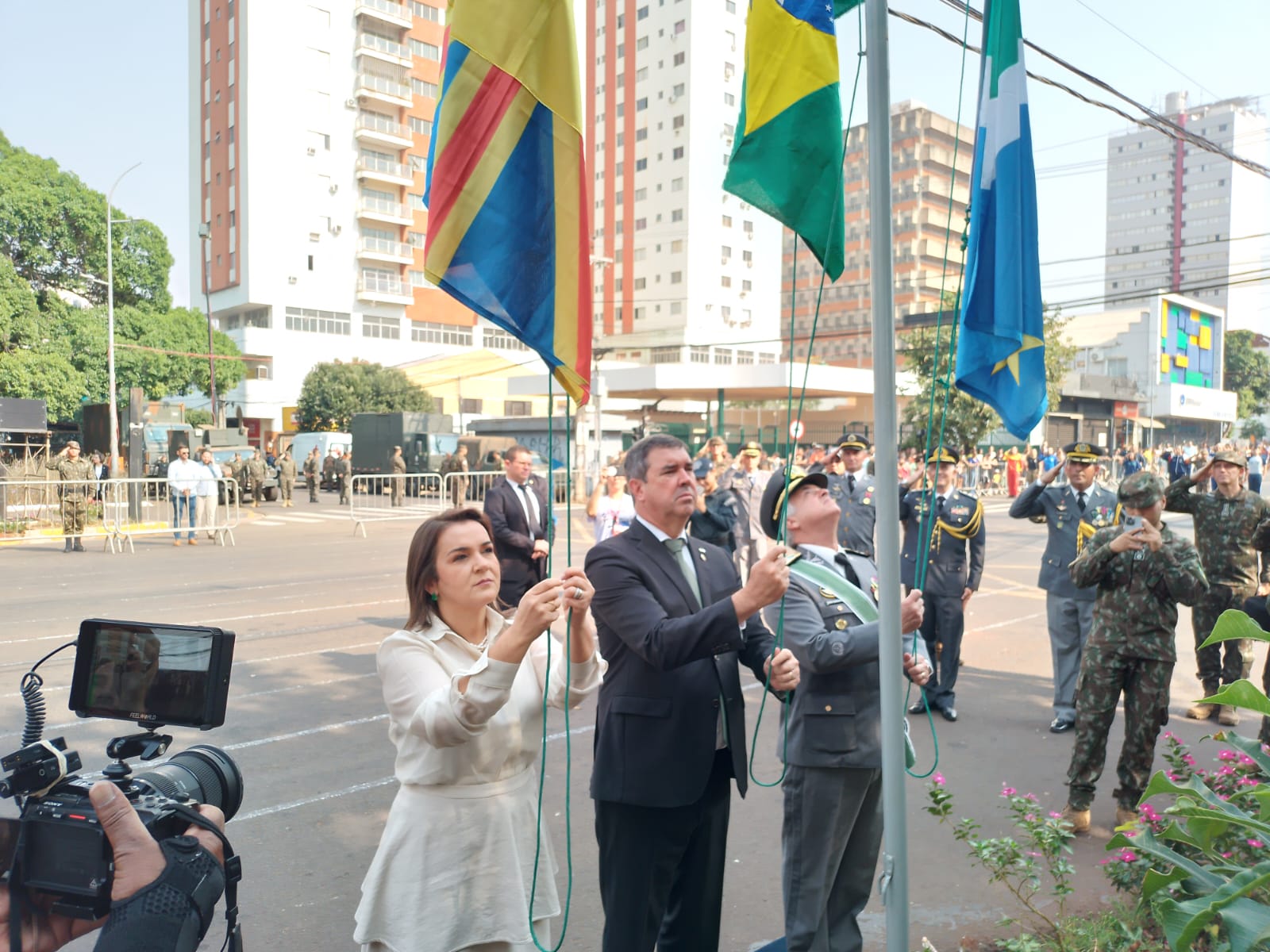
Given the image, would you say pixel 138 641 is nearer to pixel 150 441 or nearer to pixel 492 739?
pixel 492 739

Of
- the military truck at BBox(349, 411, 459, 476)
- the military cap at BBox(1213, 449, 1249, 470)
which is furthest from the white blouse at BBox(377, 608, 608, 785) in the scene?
the military truck at BBox(349, 411, 459, 476)

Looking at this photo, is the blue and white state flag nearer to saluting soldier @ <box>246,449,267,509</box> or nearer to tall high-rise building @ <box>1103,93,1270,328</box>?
saluting soldier @ <box>246,449,267,509</box>

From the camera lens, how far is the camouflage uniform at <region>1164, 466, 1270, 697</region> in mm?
7742

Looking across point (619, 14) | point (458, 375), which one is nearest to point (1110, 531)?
point (458, 375)

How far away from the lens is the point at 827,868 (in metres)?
3.44

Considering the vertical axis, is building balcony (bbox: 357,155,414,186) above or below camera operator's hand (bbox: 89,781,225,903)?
above

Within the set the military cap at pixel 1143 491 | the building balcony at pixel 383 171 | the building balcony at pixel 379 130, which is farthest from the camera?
the building balcony at pixel 383 171

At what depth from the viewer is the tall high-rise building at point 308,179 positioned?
2378 inches

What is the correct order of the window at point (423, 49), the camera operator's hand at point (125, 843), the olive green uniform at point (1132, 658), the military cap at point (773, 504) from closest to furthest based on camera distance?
the camera operator's hand at point (125, 843) < the military cap at point (773, 504) < the olive green uniform at point (1132, 658) < the window at point (423, 49)

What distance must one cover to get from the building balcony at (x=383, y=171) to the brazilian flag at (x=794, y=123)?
6719 cm

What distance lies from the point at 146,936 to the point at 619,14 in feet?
294

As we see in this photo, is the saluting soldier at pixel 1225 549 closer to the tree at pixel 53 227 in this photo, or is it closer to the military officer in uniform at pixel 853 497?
the military officer in uniform at pixel 853 497

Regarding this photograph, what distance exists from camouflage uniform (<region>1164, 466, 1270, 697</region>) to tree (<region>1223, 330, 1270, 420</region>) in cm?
9483

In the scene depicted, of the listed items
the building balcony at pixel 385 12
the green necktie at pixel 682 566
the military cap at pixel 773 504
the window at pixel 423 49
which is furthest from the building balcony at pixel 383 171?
the green necktie at pixel 682 566
